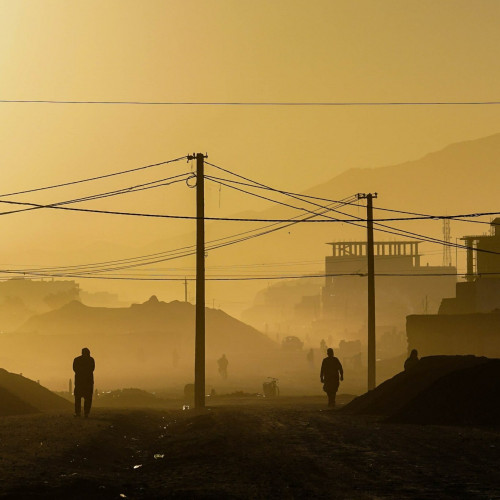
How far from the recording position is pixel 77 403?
2989 centimetres

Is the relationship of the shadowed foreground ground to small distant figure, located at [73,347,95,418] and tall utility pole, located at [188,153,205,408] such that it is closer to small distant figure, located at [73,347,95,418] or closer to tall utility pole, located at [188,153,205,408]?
small distant figure, located at [73,347,95,418]

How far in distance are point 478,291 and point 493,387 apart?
172ft

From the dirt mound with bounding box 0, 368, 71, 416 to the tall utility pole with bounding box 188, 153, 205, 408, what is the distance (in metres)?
5.69

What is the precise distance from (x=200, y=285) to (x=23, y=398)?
8411 millimetres

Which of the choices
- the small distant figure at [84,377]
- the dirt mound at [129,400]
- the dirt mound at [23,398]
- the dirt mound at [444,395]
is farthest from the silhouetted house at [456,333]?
the small distant figure at [84,377]

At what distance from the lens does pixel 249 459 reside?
61.4 feet

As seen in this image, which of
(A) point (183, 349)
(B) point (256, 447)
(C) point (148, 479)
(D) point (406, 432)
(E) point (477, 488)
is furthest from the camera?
(A) point (183, 349)

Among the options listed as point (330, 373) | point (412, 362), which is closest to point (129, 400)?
point (330, 373)

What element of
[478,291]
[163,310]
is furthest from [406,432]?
[163,310]

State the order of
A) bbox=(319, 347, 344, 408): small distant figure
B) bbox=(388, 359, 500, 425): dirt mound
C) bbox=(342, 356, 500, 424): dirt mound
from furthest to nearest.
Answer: bbox=(319, 347, 344, 408): small distant figure
bbox=(342, 356, 500, 424): dirt mound
bbox=(388, 359, 500, 425): dirt mound

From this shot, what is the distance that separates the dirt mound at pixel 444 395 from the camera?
87.6 feet

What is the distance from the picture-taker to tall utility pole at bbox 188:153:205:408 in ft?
127

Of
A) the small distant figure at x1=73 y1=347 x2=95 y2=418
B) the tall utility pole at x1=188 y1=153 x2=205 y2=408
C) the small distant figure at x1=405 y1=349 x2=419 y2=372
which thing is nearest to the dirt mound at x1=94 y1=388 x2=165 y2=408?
the tall utility pole at x1=188 y1=153 x2=205 y2=408

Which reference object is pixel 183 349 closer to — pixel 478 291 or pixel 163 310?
pixel 163 310
